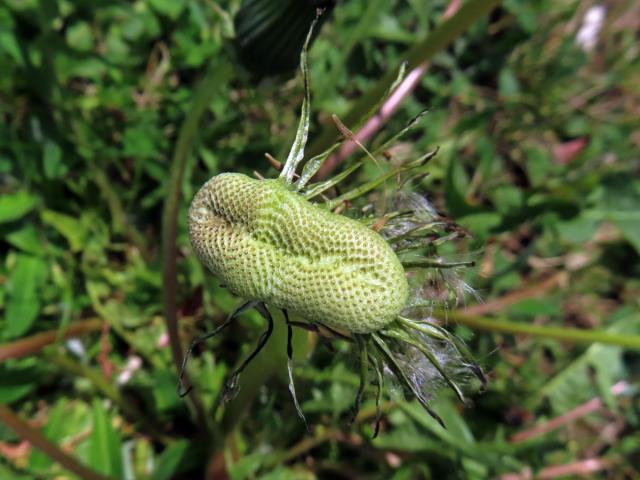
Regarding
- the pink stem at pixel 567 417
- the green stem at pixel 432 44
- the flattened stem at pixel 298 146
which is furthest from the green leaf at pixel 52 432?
the pink stem at pixel 567 417

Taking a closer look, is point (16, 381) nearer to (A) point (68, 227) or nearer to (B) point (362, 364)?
(A) point (68, 227)

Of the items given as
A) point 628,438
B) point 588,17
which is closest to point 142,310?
point 628,438

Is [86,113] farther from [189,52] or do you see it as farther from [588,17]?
[588,17]

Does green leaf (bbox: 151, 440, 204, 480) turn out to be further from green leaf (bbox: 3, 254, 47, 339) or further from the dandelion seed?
the dandelion seed

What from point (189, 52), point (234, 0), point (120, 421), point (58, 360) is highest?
point (234, 0)

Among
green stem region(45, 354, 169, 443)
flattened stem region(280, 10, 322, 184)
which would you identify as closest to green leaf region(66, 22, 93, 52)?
green stem region(45, 354, 169, 443)

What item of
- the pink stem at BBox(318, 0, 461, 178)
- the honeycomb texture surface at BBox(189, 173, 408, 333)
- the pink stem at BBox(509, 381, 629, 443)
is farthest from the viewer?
the pink stem at BBox(509, 381, 629, 443)

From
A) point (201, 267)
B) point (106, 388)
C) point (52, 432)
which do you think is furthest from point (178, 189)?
point (52, 432)
